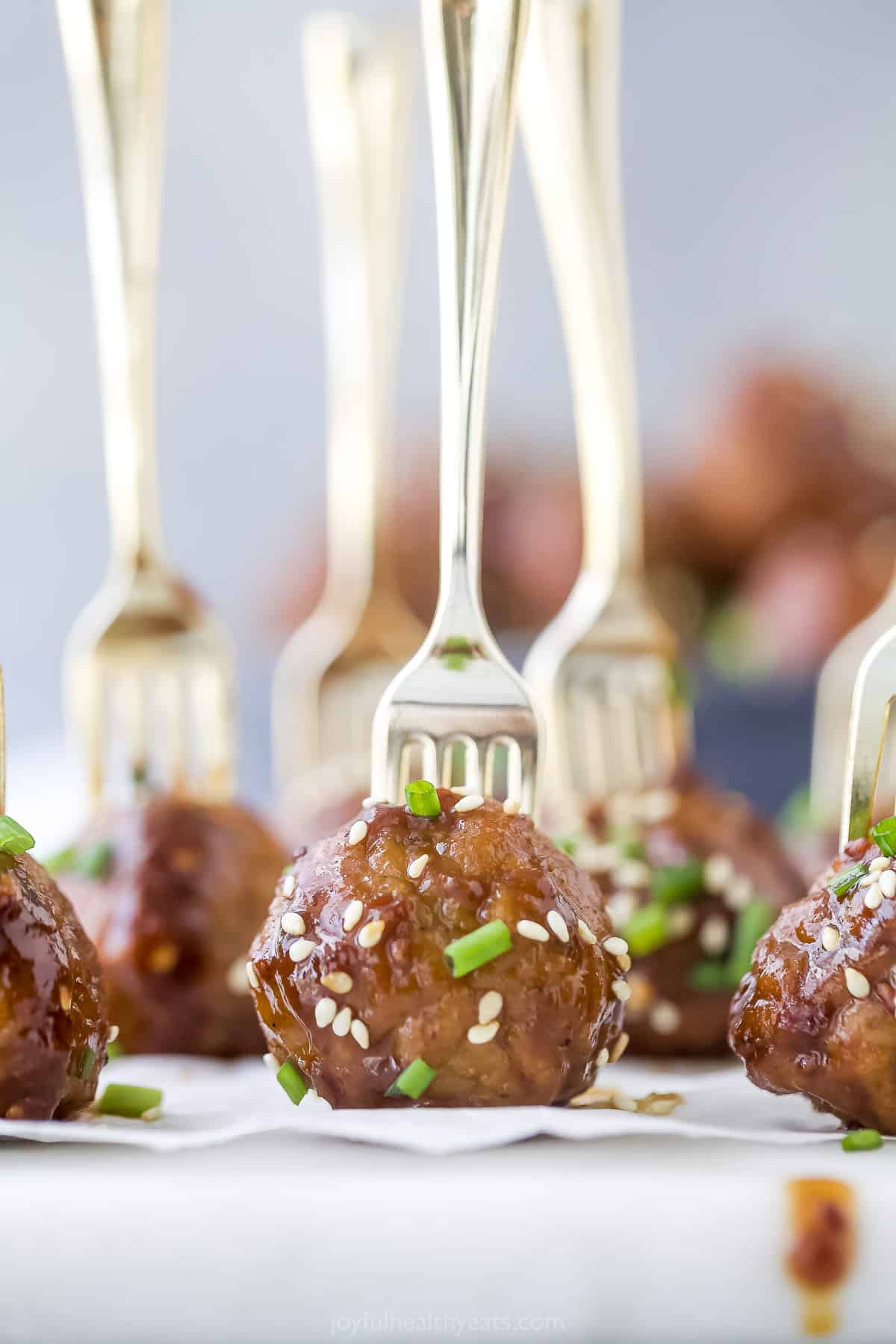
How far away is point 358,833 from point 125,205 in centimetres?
147

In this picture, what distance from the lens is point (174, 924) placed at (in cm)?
243

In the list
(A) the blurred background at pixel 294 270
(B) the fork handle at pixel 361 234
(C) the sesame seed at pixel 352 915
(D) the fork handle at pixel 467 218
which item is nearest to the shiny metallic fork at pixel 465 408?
(D) the fork handle at pixel 467 218

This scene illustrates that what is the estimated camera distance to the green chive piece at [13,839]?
1.75m

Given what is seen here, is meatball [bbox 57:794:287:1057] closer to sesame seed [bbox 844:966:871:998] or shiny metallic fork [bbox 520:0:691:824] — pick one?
shiny metallic fork [bbox 520:0:691:824]

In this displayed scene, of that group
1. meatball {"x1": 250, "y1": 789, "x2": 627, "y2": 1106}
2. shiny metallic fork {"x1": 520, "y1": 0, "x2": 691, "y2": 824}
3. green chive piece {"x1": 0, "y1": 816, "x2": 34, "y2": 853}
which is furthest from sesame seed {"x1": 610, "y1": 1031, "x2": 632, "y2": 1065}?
shiny metallic fork {"x1": 520, "y1": 0, "x2": 691, "y2": 824}

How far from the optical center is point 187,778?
2.91 meters

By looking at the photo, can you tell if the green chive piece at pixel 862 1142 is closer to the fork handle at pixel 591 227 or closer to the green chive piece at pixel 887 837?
the green chive piece at pixel 887 837

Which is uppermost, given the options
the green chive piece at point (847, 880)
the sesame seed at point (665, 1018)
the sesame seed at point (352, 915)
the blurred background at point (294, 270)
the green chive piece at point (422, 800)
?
the blurred background at point (294, 270)

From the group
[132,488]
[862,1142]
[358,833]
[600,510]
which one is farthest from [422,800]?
[600,510]

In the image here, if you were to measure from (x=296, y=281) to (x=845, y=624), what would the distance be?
4350 mm

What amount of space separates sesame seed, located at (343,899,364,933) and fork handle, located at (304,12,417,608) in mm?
2080

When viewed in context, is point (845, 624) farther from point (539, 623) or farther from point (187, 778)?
point (187, 778)

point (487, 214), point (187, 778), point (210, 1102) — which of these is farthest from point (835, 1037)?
point (187, 778)

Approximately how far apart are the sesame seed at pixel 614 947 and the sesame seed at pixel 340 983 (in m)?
0.33
